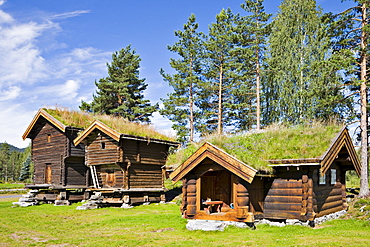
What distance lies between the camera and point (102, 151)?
90.1ft

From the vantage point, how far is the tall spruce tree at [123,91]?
51.4m

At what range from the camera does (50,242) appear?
1416 cm

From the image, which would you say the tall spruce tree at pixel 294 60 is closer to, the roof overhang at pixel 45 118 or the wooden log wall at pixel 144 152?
the wooden log wall at pixel 144 152

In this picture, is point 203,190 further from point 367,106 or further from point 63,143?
point 63,143

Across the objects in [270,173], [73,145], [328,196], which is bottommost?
[328,196]

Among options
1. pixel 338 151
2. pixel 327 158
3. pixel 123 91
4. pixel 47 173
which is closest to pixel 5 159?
pixel 123 91

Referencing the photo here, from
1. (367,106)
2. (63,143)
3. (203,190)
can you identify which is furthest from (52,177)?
(367,106)

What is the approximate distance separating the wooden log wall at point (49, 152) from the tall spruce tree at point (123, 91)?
59.8 feet

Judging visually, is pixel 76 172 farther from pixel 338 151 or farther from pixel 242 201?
pixel 338 151

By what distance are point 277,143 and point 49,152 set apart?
72.3 feet

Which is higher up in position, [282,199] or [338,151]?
[338,151]

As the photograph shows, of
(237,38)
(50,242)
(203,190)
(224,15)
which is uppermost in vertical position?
(224,15)

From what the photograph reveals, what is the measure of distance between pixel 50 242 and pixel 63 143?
17.2 m

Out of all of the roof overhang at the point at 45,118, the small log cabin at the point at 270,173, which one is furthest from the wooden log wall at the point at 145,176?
the small log cabin at the point at 270,173
